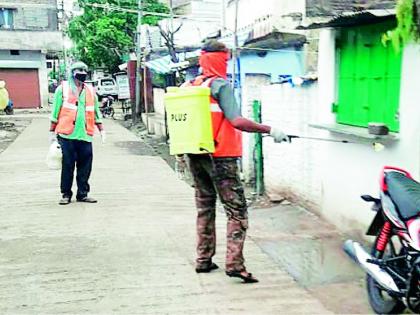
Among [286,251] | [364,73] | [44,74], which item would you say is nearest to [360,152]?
[364,73]

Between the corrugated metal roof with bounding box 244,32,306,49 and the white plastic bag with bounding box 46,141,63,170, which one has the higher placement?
the corrugated metal roof with bounding box 244,32,306,49

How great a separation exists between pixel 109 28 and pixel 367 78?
2679 centimetres

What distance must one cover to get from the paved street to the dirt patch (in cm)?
850

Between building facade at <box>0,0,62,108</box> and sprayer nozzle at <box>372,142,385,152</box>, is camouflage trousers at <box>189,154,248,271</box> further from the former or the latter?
building facade at <box>0,0,62,108</box>

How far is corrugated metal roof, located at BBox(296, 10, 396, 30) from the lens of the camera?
15.6 ft

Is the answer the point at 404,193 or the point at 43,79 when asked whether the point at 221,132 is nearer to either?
the point at 404,193

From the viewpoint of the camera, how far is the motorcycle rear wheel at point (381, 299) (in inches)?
150

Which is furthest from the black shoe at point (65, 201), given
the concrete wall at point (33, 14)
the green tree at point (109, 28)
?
the concrete wall at point (33, 14)

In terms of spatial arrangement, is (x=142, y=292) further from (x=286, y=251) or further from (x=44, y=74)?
(x=44, y=74)

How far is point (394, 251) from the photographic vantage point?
12.9 feet

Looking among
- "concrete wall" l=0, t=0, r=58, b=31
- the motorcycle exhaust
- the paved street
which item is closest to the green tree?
"concrete wall" l=0, t=0, r=58, b=31

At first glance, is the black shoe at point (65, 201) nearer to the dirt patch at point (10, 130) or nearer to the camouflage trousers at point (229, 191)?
the camouflage trousers at point (229, 191)

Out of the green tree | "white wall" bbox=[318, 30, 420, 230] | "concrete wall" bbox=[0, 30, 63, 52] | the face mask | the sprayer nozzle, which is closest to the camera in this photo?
"white wall" bbox=[318, 30, 420, 230]

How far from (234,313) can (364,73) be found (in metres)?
2.86
